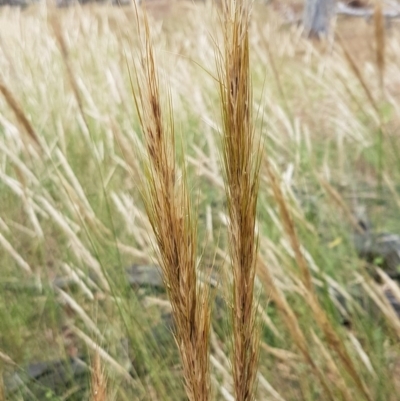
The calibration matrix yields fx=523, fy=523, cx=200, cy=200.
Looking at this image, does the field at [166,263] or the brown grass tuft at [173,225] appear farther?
the field at [166,263]

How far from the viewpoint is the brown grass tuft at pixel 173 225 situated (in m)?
0.38

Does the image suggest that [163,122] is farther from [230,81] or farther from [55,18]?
[55,18]

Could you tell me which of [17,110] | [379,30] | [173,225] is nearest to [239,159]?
[173,225]

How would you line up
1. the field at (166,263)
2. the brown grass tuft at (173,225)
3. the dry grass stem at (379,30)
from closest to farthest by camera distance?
the brown grass tuft at (173,225), the field at (166,263), the dry grass stem at (379,30)

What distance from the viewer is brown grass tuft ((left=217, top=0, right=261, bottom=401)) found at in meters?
0.39

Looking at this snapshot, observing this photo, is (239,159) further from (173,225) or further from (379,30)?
(379,30)

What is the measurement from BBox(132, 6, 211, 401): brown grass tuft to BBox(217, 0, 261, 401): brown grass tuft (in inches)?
1.3

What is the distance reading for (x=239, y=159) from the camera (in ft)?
1.31

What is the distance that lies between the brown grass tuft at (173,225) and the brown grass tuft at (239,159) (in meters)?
0.03

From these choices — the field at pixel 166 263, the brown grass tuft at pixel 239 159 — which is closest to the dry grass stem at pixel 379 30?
the field at pixel 166 263

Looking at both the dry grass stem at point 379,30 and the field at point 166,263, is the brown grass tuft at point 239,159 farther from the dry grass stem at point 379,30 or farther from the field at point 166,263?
the dry grass stem at point 379,30

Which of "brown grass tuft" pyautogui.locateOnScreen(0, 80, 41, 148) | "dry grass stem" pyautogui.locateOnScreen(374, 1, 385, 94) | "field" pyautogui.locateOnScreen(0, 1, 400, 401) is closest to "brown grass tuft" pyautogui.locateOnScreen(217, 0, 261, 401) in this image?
"field" pyautogui.locateOnScreen(0, 1, 400, 401)

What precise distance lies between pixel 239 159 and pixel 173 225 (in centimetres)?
7

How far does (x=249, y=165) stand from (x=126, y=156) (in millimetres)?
540
